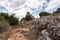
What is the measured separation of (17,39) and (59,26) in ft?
17.9

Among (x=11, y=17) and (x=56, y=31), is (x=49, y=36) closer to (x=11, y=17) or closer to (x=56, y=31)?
(x=56, y=31)

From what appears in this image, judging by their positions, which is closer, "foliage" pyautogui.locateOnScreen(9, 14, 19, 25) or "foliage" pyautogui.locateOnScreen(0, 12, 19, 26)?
"foliage" pyautogui.locateOnScreen(0, 12, 19, 26)

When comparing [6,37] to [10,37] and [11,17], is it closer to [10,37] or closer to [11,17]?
[10,37]

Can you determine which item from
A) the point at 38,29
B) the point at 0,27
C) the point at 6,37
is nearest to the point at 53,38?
the point at 38,29

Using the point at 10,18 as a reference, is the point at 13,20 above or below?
below

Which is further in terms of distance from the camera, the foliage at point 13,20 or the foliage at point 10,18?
the foliage at point 13,20

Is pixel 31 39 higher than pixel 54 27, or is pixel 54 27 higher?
pixel 54 27

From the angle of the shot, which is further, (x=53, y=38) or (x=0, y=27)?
(x=0, y=27)

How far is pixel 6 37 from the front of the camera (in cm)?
1975

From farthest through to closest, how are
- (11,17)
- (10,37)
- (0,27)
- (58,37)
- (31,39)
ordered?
(11,17) → (0,27) → (10,37) → (31,39) → (58,37)

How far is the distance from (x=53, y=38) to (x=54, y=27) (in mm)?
1129

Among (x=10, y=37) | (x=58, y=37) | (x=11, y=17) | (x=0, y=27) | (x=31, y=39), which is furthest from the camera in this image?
(x=11, y=17)

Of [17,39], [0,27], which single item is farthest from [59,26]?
[0,27]

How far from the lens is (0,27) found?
73.3ft
